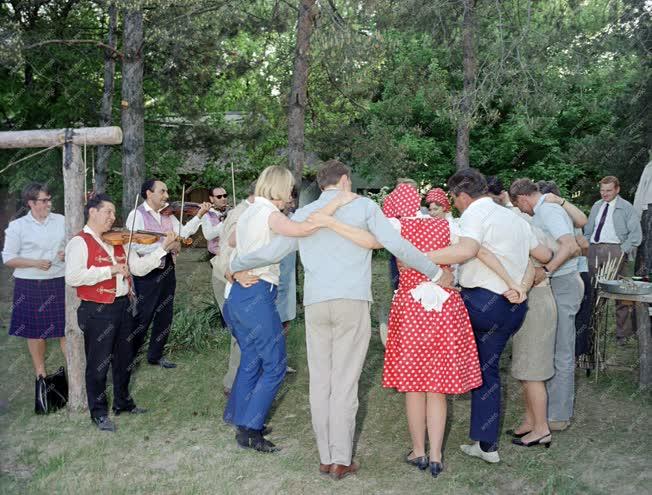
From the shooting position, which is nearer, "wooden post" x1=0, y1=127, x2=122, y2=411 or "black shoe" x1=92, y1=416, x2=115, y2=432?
"black shoe" x1=92, y1=416, x2=115, y2=432

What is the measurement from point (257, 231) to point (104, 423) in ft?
6.85

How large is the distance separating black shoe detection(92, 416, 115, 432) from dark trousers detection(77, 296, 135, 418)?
0.11ft

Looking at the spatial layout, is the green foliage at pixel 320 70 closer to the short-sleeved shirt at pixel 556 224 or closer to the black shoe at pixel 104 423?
the short-sleeved shirt at pixel 556 224

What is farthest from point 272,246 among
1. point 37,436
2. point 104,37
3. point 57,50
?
point 104,37

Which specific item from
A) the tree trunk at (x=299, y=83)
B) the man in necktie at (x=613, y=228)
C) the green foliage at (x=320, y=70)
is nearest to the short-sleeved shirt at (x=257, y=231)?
the man in necktie at (x=613, y=228)

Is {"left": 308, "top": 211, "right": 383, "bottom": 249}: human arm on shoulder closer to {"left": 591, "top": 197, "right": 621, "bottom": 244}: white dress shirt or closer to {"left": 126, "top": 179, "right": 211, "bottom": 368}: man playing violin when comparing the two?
{"left": 126, "top": 179, "right": 211, "bottom": 368}: man playing violin

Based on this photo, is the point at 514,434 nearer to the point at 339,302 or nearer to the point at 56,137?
the point at 339,302

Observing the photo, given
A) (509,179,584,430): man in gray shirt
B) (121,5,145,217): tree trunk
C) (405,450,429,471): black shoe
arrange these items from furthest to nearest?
(121,5,145,217): tree trunk, (509,179,584,430): man in gray shirt, (405,450,429,471): black shoe

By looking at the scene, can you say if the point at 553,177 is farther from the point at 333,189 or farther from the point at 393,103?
the point at 333,189

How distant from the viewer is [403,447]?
206 inches

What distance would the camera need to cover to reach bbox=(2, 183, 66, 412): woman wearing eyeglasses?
6164mm

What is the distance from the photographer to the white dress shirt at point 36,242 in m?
6.12

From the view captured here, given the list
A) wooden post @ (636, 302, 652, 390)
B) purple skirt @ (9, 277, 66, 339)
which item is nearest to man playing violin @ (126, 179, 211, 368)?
purple skirt @ (9, 277, 66, 339)

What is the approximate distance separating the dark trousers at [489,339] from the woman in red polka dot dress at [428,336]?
0.12 metres
